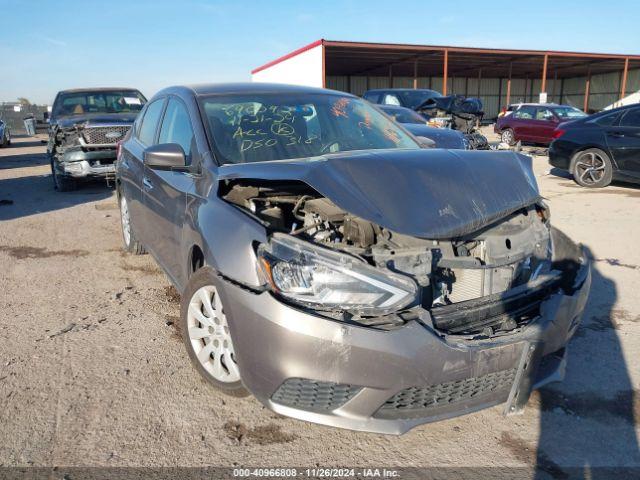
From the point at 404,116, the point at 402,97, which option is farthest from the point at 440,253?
the point at 402,97

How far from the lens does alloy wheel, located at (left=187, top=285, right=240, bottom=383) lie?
2.53m

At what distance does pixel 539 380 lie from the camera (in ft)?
7.84

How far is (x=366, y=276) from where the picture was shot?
214cm

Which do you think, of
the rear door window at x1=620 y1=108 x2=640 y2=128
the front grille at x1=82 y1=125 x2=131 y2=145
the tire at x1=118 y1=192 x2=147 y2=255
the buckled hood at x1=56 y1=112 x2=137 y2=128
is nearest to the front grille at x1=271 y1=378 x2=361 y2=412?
the tire at x1=118 y1=192 x2=147 y2=255

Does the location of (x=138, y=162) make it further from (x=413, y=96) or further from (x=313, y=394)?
(x=413, y=96)

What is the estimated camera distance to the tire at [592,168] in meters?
8.90

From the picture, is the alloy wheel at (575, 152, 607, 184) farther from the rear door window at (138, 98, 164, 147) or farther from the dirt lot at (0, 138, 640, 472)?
the rear door window at (138, 98, 164, 147)

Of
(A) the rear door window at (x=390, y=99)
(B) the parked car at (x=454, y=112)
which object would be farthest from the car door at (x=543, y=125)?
(A) the rear door window at (x=390, y=99)

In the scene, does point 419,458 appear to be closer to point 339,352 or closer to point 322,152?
point 339,352

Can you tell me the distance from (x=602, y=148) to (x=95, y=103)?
9.50 metres

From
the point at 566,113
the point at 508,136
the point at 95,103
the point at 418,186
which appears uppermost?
the point at 95,103

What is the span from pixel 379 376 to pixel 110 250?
435 cm

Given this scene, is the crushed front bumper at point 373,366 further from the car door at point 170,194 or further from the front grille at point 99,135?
the front grille at point 99,135

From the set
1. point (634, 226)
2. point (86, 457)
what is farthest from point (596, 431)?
point (634, 226)
